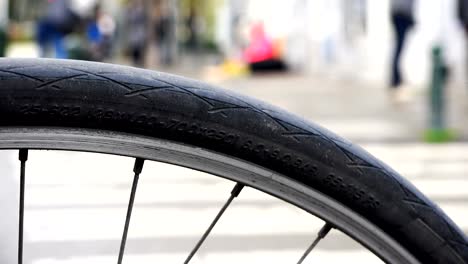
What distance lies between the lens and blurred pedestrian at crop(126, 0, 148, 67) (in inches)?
944

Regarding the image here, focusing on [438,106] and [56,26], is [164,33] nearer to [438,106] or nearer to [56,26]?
[56,26]

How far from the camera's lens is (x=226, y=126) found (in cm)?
139

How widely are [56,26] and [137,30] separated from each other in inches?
242

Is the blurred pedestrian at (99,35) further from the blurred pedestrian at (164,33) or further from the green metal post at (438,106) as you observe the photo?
the green metal post at (438,106)

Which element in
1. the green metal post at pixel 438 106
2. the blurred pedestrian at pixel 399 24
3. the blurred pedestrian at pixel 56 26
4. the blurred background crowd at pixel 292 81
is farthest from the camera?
the blurred pedestrian at pixel 56 26

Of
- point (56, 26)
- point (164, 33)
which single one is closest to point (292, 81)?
point (56, 26)

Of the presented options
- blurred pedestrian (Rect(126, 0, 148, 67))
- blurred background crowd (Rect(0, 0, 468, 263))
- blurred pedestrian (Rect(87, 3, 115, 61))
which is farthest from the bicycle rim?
blurred pedestrian (Rect(87, 3, 115, 61))

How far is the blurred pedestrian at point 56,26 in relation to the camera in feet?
59.5

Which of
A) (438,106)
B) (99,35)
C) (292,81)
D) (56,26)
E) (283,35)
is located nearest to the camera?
(438,106)

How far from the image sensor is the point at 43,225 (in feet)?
15.1

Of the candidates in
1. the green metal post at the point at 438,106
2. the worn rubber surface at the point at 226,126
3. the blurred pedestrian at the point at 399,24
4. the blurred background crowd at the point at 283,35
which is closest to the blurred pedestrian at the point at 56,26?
the blurred background crowd at the point at 283,35

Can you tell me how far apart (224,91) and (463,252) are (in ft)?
1.31

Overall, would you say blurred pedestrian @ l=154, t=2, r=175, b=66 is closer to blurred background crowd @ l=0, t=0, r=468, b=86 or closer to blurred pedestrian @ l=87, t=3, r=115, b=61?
blurred background crowd @ l=0, t=0, r=468, b=86

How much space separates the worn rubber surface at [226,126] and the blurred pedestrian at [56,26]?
55.7ft
